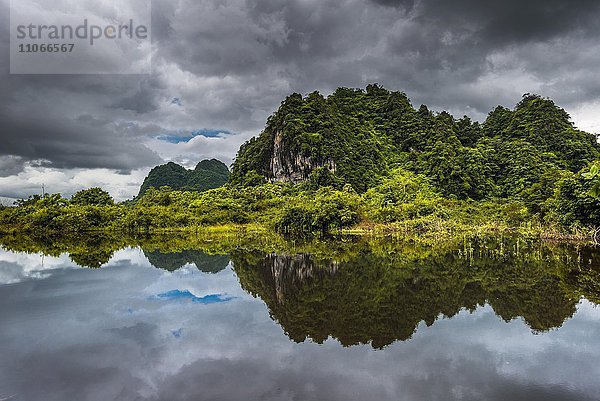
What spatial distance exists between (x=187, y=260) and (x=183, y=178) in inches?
3472

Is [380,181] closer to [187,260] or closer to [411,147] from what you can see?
[411,147]

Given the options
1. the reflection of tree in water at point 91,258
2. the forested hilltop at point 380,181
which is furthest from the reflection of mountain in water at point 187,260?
the forested hilltop at point 380,181

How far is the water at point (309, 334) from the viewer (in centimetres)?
455

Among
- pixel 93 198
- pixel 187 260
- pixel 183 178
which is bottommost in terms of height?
pixel 187 260

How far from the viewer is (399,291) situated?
359 inches

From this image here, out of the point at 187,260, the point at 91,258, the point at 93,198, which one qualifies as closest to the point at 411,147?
the point at 93,198

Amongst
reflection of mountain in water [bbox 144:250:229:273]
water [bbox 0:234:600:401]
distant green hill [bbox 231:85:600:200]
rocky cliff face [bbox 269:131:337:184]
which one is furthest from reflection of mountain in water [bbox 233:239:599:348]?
rocky cliff face [bbox 269:131:337:184]

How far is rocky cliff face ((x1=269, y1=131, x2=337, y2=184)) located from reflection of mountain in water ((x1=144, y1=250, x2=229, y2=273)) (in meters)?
35.0

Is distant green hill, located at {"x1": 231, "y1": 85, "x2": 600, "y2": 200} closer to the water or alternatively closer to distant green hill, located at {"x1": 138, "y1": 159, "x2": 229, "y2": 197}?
distant green hill, located at {"x1": 138, "y1": 159, "x2": 229, "y2": 197}

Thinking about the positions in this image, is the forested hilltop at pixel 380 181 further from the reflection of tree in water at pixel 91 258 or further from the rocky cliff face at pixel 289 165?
the reflection of tree in water at pixel 91 258

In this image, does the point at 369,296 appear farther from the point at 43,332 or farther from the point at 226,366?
the point at 43,332

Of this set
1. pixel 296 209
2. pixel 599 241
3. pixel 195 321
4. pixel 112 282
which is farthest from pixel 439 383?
pixel 296 209

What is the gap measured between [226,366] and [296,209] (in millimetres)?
26920

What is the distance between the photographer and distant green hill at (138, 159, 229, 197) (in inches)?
3617
